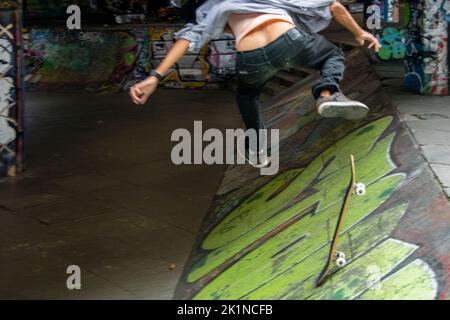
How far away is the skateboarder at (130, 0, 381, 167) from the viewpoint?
5.40m

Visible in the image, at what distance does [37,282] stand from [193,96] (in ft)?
34.8

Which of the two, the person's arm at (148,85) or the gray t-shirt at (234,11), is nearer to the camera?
the person's arm at (148,85)

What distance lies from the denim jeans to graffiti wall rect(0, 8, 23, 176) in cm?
509

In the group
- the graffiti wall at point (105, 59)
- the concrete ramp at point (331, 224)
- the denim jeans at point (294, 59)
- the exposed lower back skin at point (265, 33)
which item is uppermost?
the exposed lower back skin at point (265, 33)

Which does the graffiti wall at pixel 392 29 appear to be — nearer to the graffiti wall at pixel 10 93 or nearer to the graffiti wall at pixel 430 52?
A: the graffiti wall at pixel 430 52

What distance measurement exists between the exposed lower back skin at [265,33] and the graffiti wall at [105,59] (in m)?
11.9

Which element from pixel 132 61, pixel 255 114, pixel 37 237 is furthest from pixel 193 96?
pixel 255 114

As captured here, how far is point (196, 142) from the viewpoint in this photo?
1204 cm

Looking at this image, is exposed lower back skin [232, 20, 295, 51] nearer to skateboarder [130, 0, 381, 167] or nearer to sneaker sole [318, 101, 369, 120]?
skateboarder [130, 0, 381, 167]

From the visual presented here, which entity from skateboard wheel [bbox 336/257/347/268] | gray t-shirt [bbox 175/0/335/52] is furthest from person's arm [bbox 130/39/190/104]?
skateboard wheel [bbox 336/257/347/268]

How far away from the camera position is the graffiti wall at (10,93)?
384 inches
